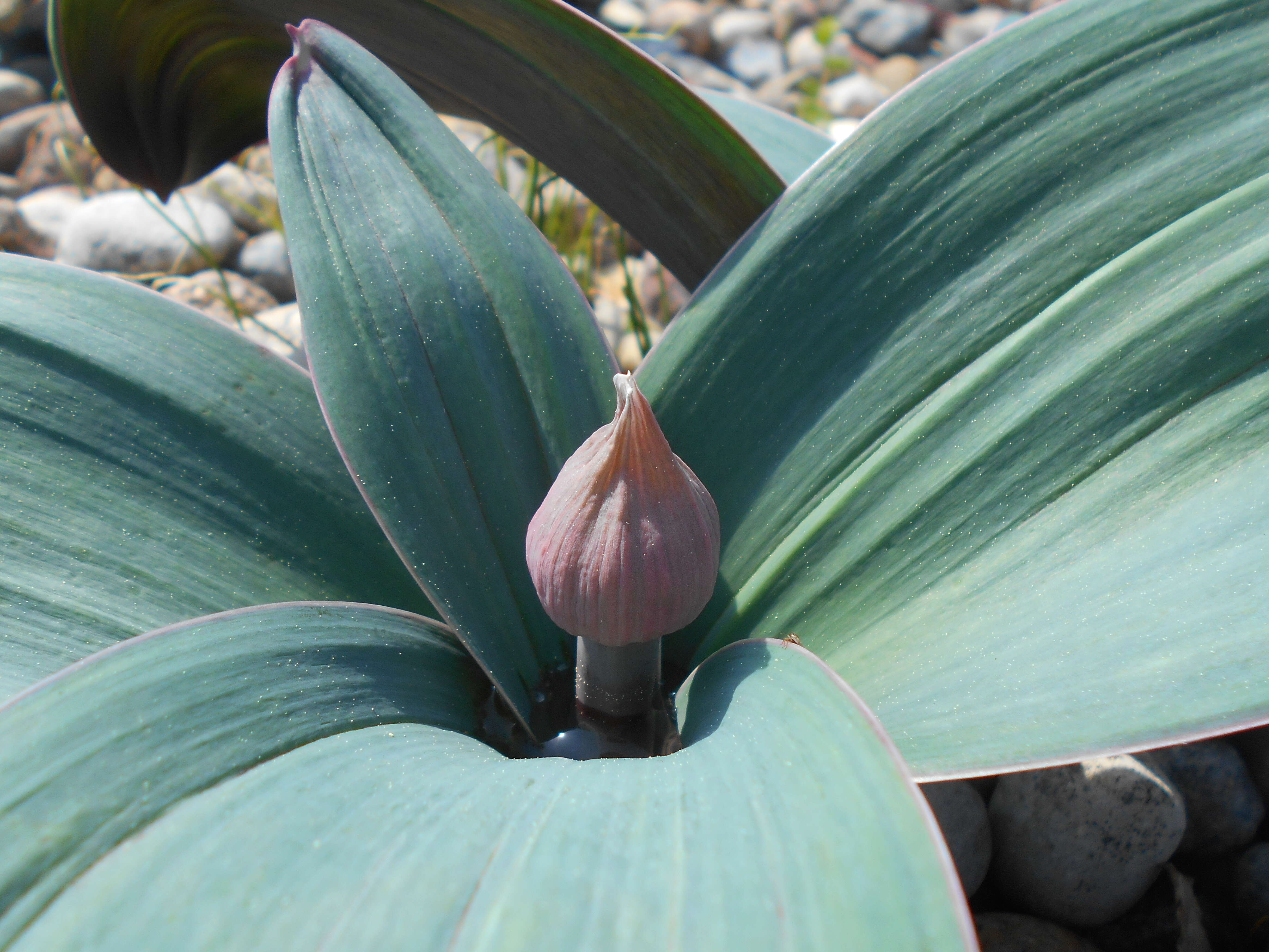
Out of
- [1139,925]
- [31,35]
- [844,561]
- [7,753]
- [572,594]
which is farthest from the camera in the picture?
[31,35]

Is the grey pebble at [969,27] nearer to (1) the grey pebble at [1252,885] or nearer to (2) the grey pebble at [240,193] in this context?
(2) the grey pebble at [240,193]

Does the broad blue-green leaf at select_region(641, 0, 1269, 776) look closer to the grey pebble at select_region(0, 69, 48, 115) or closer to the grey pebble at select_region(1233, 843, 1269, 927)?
the grey pebble at select_region(1233, 843, 1269, 927)

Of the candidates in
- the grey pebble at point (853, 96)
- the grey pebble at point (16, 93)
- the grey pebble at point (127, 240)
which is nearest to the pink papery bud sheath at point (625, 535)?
the grey pebble at point (127, 240)

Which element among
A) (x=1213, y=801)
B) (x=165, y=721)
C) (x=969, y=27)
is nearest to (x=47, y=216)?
(x=165, y=721)

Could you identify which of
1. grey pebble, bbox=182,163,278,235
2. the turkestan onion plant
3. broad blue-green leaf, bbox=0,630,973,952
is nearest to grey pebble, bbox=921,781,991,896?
the turkestan onion plant

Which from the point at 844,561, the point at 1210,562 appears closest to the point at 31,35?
the point at 844,561

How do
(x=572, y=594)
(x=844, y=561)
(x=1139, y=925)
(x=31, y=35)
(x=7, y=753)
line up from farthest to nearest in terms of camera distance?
(x=31, y=35) → (x=1139, y=925) → (x=844, y=561) → (x=572, y=594) → (x=7, y=753)

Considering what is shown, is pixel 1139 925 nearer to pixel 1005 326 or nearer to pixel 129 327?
pixel 1005 326
